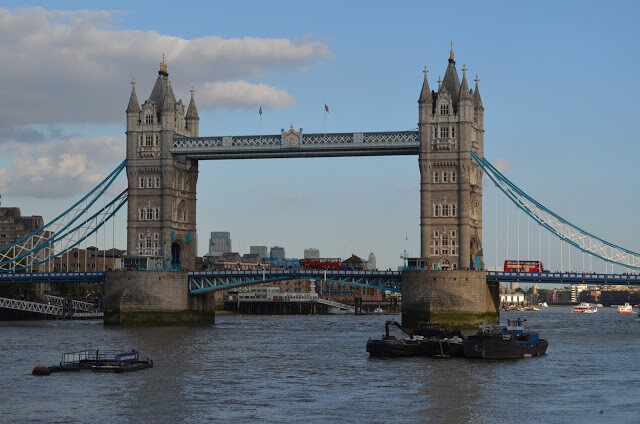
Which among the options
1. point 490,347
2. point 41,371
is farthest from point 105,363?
point 490,347

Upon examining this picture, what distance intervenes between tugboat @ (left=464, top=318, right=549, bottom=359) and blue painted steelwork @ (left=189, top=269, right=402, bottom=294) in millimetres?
43861

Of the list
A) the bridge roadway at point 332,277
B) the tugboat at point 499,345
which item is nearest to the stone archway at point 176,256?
the bridge roadway at point 332,277

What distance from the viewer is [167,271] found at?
13612 centimetres

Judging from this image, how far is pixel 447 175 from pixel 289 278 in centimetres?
2424

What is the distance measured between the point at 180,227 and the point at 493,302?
146ft

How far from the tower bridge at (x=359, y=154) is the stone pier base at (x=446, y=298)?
0.38ft

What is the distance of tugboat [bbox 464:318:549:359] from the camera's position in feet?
271

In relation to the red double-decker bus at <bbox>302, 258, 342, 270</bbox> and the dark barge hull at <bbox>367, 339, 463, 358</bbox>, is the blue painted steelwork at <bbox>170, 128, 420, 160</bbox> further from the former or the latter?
the dark barge hull at <bbox>367, 339, 463, 358</bbox>

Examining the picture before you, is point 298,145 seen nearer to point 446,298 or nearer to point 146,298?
point 146,298

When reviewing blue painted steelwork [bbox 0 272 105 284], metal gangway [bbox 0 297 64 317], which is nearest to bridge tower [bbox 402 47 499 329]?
blue painted steelwork [bbox 0 272 105 284]

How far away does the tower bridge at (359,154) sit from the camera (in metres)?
125

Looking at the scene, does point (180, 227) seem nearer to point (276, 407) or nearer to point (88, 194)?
point (88, 194)

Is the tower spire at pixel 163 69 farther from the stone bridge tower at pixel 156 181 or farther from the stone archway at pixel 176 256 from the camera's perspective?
the stone archway at pixel 176 256

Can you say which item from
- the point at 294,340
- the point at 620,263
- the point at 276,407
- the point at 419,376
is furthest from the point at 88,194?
the point at 276,407
